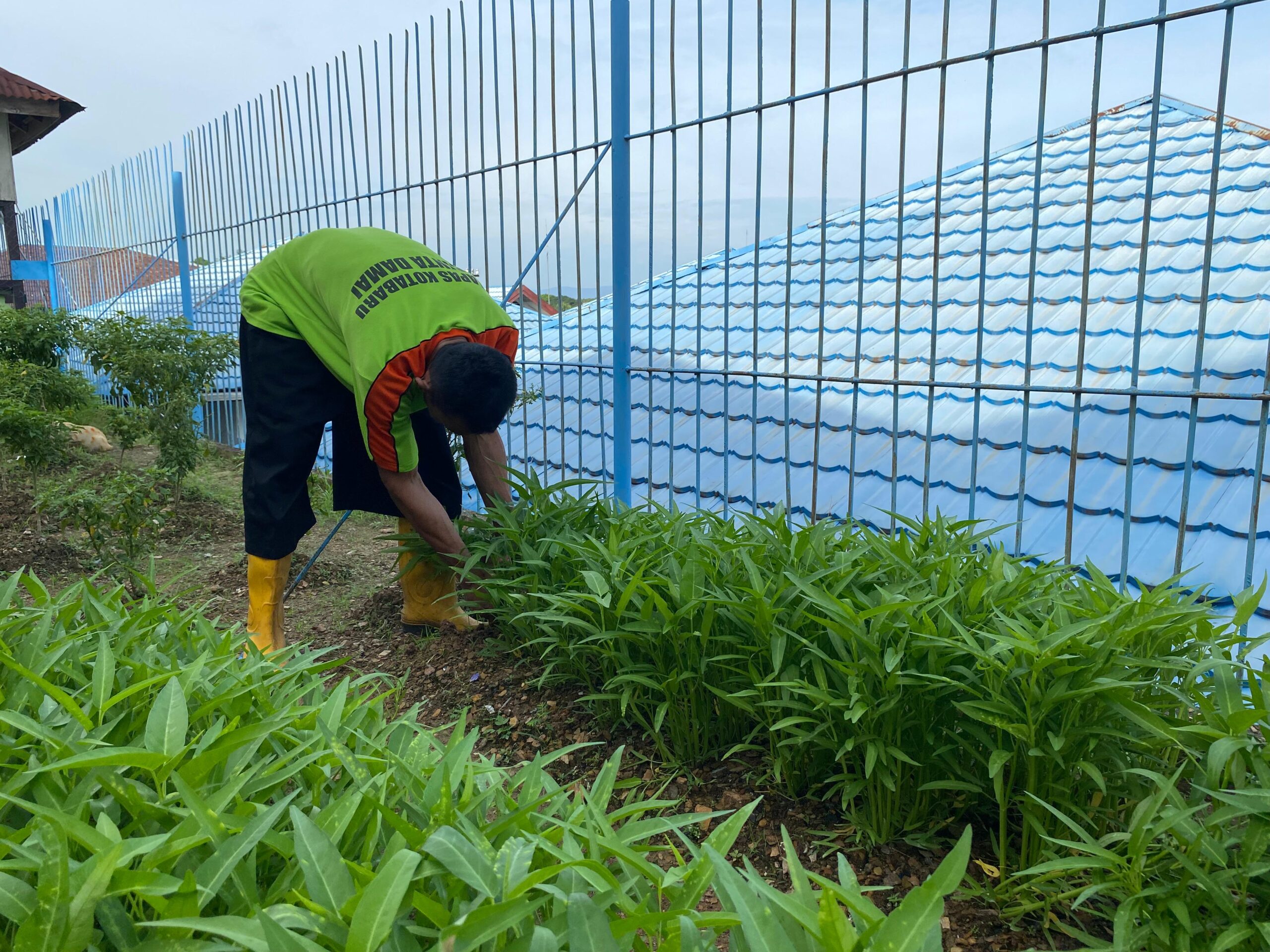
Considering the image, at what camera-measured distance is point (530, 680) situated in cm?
248

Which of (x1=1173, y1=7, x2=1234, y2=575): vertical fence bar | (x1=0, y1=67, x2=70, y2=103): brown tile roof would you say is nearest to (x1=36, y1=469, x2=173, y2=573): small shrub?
(x1=1173, y1=7, x2=1234, y2=575): vertical fence bar

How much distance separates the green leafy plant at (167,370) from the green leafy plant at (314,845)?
3.77 metres

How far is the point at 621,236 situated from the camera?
3.53m

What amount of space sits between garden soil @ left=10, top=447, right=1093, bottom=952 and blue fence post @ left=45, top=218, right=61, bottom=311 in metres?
8.61

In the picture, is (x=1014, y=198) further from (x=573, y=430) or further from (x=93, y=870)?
(x=93, y=870)

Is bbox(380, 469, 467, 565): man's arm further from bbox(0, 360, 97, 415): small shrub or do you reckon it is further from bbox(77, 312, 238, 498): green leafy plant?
bbox(0, 360, 97, 415): small shrub

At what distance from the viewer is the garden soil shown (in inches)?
68.8

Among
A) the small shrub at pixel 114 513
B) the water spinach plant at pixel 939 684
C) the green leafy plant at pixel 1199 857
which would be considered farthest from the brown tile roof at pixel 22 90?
the green leafy plant at pixel 1199 857

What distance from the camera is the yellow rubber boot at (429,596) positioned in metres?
3.05

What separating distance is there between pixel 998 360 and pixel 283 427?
311 centimetres

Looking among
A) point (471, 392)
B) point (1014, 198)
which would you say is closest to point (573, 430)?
point (471, 392)

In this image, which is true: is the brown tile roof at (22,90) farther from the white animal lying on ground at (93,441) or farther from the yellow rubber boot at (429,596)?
the yellow rubber boot at (429,596)

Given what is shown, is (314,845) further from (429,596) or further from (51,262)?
(51,262)

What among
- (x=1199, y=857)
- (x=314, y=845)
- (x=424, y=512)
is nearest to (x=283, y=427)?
(x=424, y=512)
